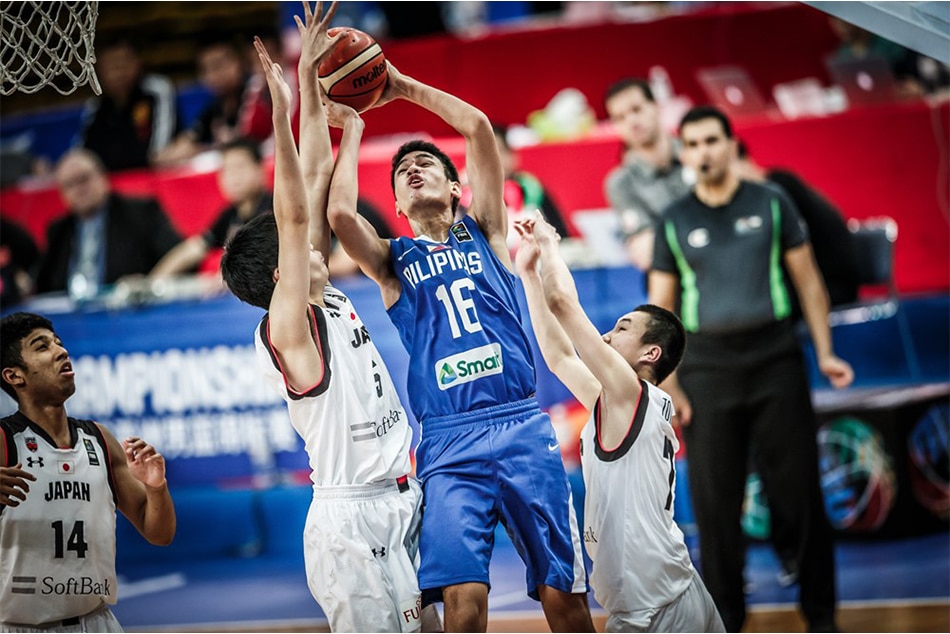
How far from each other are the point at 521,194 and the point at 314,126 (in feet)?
11.7

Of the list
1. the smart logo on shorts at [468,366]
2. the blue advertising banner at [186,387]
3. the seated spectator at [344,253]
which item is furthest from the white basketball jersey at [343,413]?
the blue advertising banner at [186,387]

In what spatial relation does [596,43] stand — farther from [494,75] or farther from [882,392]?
[882,392]

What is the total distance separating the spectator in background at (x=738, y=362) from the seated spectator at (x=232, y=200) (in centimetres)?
306

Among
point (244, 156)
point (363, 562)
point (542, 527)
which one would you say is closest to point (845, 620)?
point (542, 527)

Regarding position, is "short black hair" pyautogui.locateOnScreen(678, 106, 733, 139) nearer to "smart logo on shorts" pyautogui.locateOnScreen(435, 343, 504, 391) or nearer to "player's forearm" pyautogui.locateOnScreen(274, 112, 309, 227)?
"smart logo on shorts" pyautogui.locateOnScreen(435, 343, 504, 391)

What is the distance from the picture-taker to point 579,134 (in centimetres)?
896

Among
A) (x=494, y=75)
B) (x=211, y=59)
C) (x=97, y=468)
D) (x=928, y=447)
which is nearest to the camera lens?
(x=97, y=468)

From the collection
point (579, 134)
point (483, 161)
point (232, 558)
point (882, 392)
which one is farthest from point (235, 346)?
point (882, 392)

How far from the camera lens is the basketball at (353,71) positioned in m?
4.94

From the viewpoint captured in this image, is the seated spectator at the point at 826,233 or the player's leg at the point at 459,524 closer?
the player's leg at the point at 459,524

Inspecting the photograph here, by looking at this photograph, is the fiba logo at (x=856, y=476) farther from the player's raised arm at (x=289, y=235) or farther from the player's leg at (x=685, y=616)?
the player's raised arm at (x=289, y=235)

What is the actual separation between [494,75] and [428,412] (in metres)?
5.39

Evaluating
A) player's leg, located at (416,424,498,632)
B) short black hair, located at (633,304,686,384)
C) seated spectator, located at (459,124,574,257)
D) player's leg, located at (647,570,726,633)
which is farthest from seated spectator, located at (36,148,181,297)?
player's leg, located at (647,570,726,633)

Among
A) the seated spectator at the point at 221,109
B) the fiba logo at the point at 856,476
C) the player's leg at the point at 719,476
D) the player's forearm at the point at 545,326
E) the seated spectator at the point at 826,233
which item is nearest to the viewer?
the player's forearm at the point at 545,326
